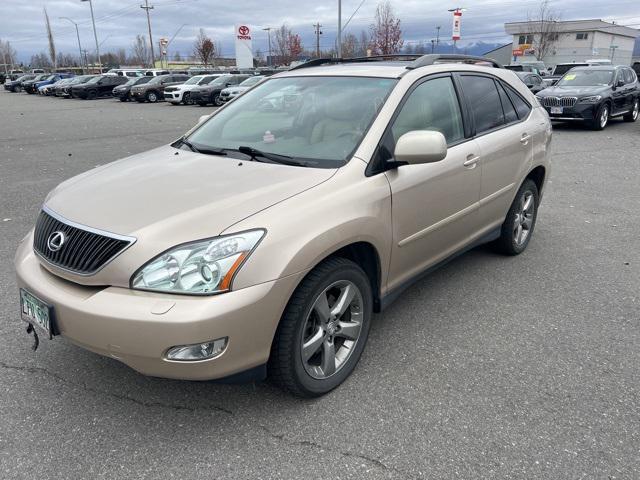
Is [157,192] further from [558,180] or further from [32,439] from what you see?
[558,180]

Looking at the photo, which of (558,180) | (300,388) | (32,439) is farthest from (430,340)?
(558,180)

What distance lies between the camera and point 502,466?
2.35 m

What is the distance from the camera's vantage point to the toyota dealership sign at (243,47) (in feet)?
142

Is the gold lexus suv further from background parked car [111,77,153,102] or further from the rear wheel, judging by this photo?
background parked car [111,77,153,102]

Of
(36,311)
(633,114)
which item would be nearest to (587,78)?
(633,114)

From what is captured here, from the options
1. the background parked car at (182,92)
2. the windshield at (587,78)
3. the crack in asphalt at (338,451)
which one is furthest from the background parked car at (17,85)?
the crack in asphalt at (338,451)

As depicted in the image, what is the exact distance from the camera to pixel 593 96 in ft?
45.0

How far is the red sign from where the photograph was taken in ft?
142

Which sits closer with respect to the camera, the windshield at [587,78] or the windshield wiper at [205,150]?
the windshield wiper at [205,150]

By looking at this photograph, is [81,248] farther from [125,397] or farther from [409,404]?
[409,404]

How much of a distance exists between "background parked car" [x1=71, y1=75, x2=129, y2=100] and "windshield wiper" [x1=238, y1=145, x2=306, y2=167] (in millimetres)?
34492

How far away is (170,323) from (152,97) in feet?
97.8

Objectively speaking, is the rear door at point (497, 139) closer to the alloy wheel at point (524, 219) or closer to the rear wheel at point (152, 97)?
the alloy wheel at point (524, 219)

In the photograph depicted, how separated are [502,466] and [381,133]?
1826mm
